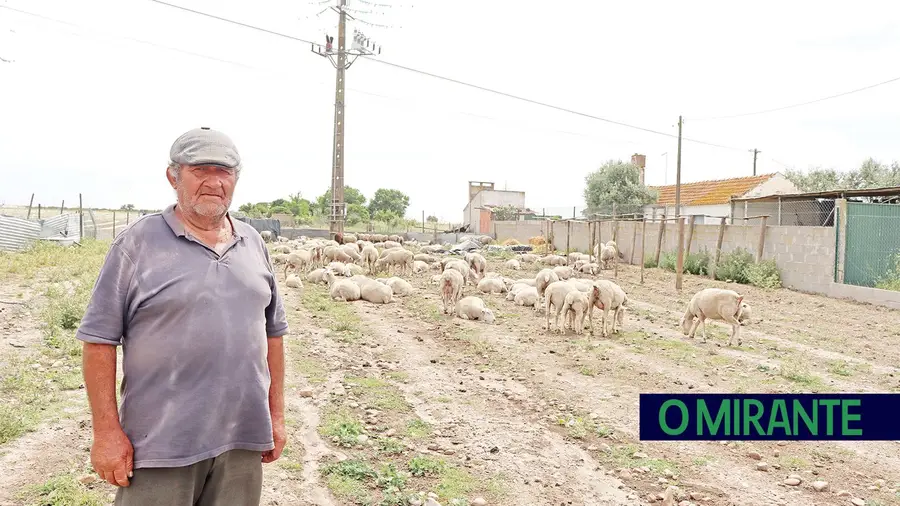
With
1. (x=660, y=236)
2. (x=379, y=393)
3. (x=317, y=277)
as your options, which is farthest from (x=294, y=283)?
(x=660, y=236)

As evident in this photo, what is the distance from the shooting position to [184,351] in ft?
7.90

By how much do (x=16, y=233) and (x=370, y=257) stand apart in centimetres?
1195

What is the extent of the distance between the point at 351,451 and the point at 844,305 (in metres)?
14.2

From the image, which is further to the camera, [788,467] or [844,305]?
[844,305]

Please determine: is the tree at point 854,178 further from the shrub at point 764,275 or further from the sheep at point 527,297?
the sheep at point 527,297

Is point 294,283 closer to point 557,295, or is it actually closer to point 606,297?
point 557,295

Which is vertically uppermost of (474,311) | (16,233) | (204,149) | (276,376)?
(204,149)

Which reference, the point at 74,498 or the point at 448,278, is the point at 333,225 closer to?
the point at 448,278

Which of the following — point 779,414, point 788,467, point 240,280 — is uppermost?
point 240,280

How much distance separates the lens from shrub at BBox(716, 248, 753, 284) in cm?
1991

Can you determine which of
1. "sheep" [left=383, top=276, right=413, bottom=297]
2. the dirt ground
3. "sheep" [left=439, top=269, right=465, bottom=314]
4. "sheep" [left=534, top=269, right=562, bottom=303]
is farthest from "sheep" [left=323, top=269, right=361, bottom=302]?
"sheep" [left=534, top=269, right=562, bottom=303]

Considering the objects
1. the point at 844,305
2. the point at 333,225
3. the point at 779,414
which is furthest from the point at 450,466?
the point at 333,225

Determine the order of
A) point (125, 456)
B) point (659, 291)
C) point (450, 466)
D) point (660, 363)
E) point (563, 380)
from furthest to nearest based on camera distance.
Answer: point (659, 291)
point (660, 363)
point (563, 380)
point (450, 466)
point (125, 456)

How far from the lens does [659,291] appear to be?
58.0 feet
